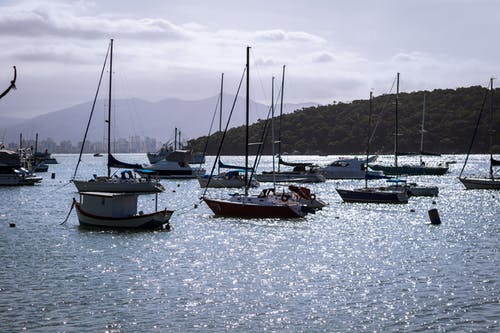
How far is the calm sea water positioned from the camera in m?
24.5

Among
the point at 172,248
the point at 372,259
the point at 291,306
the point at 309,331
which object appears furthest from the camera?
the point at 172,248

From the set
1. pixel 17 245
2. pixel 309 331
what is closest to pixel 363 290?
pixel 309 331

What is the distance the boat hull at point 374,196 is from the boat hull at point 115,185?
21078 mm

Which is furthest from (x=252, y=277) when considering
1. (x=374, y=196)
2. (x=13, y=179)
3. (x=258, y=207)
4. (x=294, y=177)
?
(x=294, y=177)

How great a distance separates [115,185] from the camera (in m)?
83.2

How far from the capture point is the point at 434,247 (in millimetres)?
42656

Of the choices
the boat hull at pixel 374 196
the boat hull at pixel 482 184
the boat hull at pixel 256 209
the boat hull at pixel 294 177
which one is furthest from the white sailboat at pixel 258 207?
the boat hull at pixel 294 177

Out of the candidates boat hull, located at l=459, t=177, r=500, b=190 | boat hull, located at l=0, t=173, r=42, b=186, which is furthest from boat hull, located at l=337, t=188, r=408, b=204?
boat hull, located at l=0, t=173, r=42, b=186

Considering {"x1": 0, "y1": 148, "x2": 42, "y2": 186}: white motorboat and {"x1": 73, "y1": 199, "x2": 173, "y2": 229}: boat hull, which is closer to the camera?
{"x1": 73, "y1": 199, "x2": 173, "y2": 229}: boat hull

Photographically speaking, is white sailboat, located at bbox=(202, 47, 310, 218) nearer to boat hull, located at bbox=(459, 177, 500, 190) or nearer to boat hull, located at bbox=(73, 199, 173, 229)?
boat hull, located at bbox=(73, 199, 173, 229)

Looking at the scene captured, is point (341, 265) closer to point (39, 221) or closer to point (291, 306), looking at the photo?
point (291, 306)

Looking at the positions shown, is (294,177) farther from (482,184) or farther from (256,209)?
(256,209)

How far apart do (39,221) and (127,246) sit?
59.7 ft

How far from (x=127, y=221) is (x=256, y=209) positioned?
1148 centimetres
